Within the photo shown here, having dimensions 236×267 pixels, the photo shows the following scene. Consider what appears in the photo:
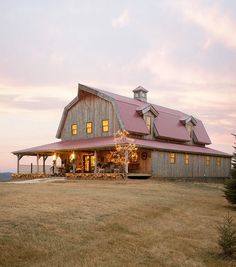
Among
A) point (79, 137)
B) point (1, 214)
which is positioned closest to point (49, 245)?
point (1, 214)

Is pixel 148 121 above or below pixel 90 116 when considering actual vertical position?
below

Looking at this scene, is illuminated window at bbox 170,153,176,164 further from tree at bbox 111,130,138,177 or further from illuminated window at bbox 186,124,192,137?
illuminated window at bbox 186,124,192,137

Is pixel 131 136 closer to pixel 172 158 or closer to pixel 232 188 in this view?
pixel 172 158

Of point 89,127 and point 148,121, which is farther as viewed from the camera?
point 89,127

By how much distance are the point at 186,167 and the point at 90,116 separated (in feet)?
38.8

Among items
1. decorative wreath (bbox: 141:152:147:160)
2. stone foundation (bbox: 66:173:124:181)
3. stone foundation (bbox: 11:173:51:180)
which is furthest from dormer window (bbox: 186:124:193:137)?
stone foundation (bbox: 11:173:51:180)

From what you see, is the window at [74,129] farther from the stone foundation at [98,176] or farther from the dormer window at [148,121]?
the stone foundation at [98,176]

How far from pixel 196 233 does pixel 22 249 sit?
617 cm

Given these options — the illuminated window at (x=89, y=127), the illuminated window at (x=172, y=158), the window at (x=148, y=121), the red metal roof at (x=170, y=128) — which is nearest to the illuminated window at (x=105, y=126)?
the illuminated window at (x=89, y=127)

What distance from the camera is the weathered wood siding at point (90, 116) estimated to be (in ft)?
131

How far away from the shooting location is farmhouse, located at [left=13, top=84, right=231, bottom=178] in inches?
1499

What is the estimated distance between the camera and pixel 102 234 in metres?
11.6

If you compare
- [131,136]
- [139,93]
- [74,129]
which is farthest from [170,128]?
[74,129]

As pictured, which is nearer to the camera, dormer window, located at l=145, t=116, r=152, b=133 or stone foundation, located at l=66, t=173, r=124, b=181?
stone foundation, located at l=66, t=173, r=124, b=181
